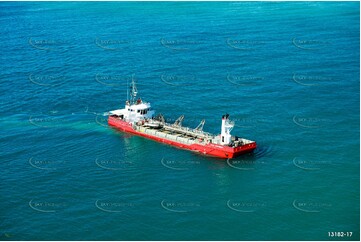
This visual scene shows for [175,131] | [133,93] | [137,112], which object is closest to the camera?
[175,131]

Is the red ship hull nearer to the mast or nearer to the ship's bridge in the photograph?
the ship's bridge

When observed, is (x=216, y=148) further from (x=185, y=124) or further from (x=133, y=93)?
(x=133, y=93)

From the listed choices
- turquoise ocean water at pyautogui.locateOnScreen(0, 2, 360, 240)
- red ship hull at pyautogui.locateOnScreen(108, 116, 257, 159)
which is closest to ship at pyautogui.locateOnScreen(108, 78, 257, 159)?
red ship hull at pyautogui.locateOnScreen(108, 116, 257, 159)

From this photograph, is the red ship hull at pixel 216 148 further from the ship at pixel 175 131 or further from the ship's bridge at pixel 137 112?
the ship's bridge at pixel 137 112

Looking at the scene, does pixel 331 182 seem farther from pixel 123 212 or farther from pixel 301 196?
pixel 123 212

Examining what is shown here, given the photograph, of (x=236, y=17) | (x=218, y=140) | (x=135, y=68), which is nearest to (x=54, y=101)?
(x=135, y=68)

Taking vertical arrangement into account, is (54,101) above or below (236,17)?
below

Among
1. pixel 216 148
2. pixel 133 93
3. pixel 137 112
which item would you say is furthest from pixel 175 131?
pixel 133 93
